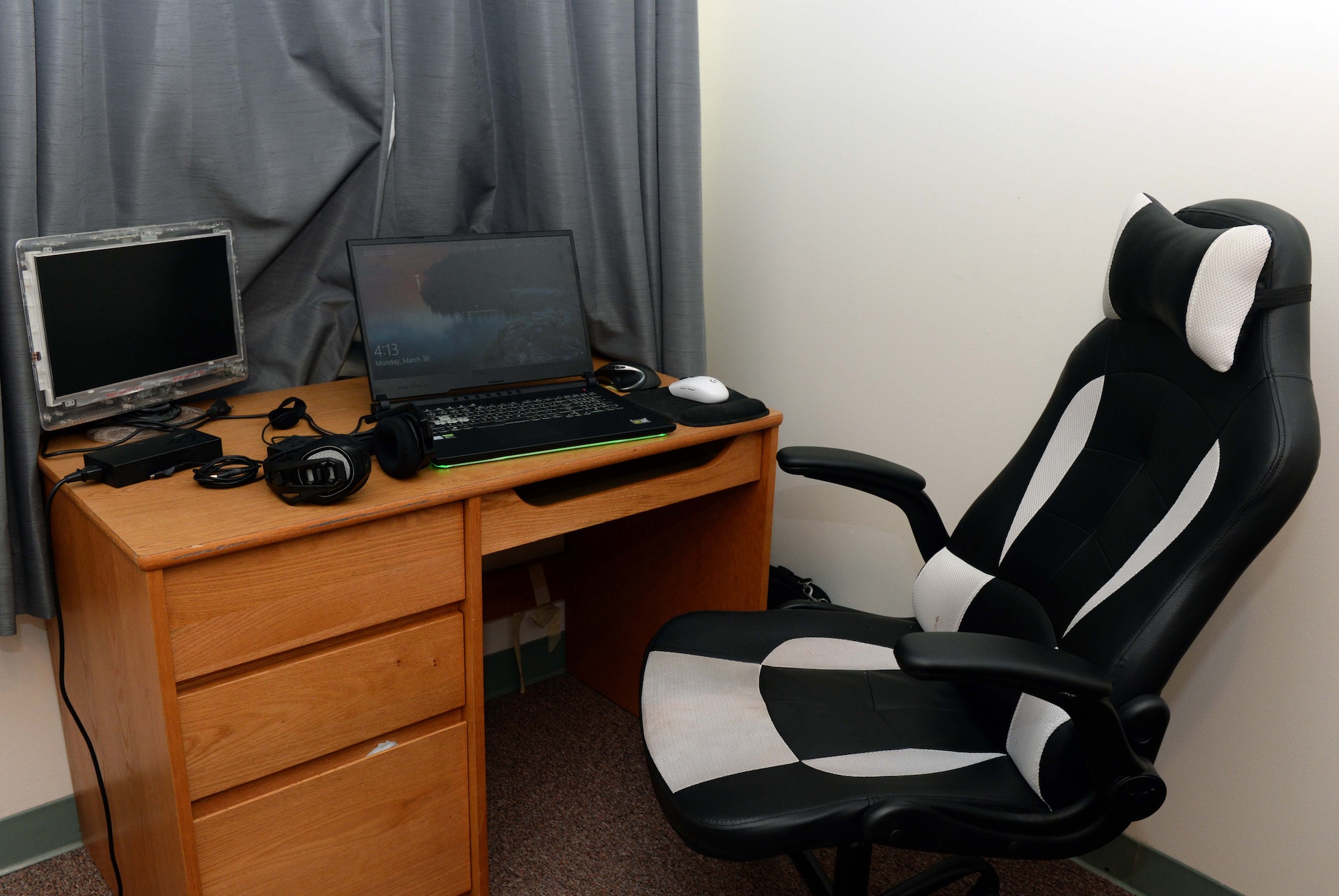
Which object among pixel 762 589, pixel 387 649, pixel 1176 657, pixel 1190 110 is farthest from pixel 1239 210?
pixel 387 649

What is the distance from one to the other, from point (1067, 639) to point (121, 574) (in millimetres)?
1067

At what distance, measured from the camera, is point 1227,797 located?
4.76ft

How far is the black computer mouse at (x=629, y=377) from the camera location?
5.56 ft

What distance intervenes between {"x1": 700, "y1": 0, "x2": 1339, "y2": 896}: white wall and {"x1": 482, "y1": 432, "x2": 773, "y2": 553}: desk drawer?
0.34 metres

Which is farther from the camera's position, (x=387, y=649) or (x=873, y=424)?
(x=873, y=424)

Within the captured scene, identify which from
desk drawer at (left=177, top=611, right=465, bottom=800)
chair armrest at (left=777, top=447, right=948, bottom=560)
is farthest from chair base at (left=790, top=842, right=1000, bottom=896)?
desk drawer at (left=177, top=611, right=465, bottom=800)

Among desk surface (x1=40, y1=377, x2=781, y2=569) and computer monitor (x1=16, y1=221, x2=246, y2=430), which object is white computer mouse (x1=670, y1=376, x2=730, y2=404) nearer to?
desk surface (x1=40, y1=377, x2=781, y2=569)

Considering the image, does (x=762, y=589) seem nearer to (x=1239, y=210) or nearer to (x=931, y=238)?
(x=931, y=238)

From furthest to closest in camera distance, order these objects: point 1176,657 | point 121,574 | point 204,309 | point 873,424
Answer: point 873,424
point 204,309
point 121,574
point 1176,657

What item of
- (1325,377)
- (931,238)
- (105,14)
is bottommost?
(1325,377)

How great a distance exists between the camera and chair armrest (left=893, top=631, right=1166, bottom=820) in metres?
0.88

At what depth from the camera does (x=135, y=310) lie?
1.32m

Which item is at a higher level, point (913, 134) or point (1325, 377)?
point (913, 134)

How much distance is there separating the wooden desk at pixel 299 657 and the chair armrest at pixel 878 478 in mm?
202
